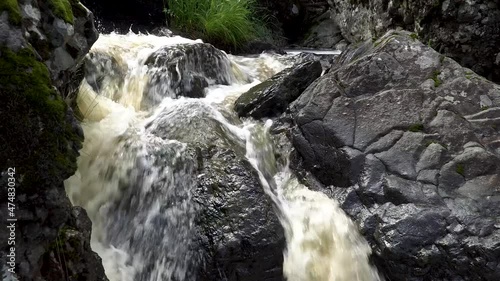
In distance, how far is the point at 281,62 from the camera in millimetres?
7516

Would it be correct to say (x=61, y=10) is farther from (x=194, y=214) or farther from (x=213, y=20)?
(x=213, y=20)

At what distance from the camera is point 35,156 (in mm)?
2244

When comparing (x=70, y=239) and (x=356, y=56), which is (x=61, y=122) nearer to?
(x=70, y=239)

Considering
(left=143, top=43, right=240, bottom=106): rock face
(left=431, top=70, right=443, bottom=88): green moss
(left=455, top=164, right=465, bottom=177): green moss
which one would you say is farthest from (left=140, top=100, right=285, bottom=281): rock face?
(left=431, top=70, right=443, bottom=88): green moss

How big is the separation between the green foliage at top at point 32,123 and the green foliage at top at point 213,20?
614 centimetres

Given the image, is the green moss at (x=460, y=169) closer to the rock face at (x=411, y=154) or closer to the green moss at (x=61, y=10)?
the rock face at (x=411, y=154)

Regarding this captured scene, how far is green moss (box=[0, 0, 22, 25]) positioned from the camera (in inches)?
87.4

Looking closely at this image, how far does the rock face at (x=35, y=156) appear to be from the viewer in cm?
215

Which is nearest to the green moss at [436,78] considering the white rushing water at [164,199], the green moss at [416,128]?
the green moss at [416,128]

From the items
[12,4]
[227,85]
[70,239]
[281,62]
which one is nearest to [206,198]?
[70,239]

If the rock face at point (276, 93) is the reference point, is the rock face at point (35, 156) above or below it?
below

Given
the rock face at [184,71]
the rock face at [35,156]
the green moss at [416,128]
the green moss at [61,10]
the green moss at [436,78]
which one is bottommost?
the rock face at [35,156]

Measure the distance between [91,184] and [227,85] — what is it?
2866 mm

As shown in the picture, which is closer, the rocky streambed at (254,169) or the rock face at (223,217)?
the rocky streambed at (254,169)
